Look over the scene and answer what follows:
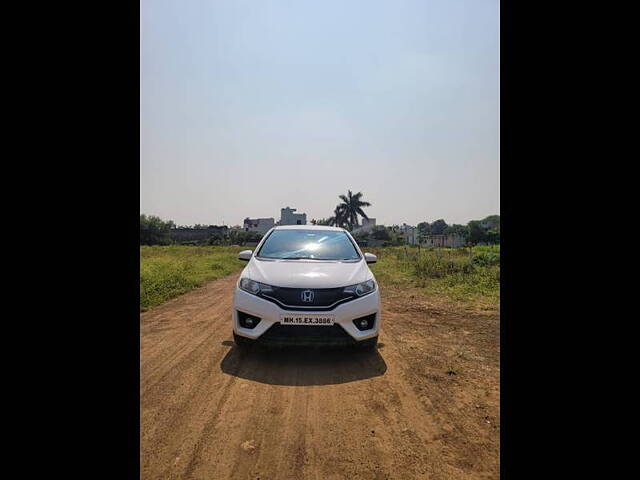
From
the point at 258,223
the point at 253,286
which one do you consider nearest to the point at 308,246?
the point at 253,286

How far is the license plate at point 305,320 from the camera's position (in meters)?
3.47

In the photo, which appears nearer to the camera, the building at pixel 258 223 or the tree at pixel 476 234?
the tree at pixel 476 234

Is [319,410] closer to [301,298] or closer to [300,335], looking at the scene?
[300,335]

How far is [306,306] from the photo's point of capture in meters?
3.54

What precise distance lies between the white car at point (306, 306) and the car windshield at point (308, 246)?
36 cm

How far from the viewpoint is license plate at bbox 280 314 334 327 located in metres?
3.47

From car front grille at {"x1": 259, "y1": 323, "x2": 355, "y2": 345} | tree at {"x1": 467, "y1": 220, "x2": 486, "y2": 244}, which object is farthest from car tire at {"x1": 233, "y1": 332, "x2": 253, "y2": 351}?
tree at {"x1": 467, "y1": 220, "x2": 486, "y2": 244}

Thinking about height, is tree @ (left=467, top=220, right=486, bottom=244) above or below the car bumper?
above

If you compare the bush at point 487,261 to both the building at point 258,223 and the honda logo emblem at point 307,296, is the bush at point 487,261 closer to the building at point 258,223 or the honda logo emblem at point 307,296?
the honda logo emblem at point 307,296

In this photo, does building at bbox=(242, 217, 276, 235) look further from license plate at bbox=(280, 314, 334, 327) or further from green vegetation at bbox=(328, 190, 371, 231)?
license plate at bbox=(280, 314, 334, 327)

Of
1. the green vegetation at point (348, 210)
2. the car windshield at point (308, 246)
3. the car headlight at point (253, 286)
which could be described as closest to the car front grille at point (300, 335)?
the car headlight at point (253, 286)
